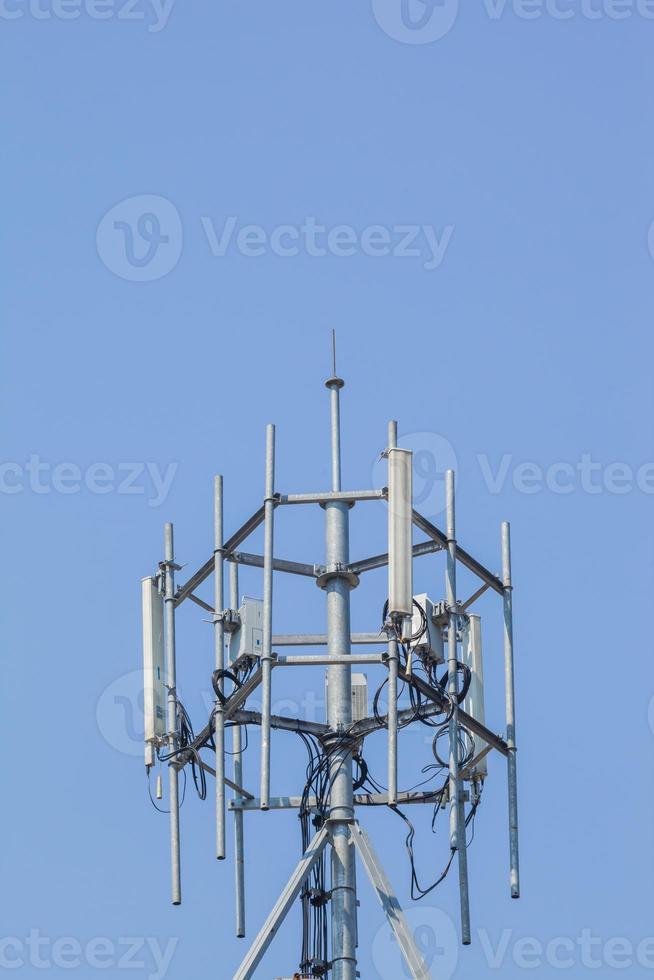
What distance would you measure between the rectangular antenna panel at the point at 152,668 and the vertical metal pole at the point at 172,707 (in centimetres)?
10

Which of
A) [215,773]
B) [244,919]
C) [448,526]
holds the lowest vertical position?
[244,919]

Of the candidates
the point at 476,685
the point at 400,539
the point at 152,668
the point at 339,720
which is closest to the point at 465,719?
the point at 476,685

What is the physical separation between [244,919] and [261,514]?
4.66 metres

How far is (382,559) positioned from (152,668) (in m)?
3.12

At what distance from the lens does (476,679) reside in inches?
890

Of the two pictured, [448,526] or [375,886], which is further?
[448,526]

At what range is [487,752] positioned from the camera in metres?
22.5

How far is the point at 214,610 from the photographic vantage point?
72.9 ft

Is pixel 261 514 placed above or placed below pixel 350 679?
above

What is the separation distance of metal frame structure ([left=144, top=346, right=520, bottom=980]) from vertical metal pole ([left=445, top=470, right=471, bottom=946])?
0.01 metres

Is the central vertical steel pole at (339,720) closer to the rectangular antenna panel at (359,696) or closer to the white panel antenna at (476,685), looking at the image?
A: the rectangular antenna panel at (359,696)

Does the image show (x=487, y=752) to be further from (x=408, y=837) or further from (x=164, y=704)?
(x=164, y=704)

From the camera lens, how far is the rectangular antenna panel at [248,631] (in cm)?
2189

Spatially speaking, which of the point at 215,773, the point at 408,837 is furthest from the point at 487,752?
the point at 215,773
